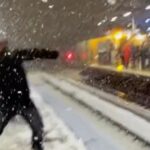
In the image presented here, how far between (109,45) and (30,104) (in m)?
22.1

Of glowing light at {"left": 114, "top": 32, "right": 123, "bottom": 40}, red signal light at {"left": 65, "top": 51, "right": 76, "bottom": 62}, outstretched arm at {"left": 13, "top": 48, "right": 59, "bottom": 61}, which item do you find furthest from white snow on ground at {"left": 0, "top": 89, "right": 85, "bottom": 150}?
red signal light at {"left": 65, "top": 51, "right": 76, "bottom": 62}

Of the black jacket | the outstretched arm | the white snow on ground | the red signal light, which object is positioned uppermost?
the outstretched arm

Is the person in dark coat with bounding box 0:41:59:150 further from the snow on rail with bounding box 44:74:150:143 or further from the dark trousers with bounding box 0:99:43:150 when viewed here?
the snow on rail with bounding box 44:74:150:143

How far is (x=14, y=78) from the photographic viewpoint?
20.3 ft

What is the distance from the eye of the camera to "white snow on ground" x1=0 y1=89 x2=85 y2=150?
282 inches

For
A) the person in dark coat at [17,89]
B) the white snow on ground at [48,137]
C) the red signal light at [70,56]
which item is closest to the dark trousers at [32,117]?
the person in dark coat at [17,89]

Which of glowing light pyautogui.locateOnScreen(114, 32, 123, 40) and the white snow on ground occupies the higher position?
glowing light pyautogui.locateOnScreen(114, 32, 123, 40)

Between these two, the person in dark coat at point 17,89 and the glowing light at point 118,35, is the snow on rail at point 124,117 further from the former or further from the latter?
the glowing light at point 118,35

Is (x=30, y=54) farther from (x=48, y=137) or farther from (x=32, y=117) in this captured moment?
(x=48, y=137)

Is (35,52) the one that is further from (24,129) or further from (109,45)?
(109,45)

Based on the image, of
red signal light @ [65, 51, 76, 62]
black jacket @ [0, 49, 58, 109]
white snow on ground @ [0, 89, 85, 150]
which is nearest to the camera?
black jacket @ [0, 49, 58, 109]

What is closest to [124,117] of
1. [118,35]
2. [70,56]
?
[118,35]

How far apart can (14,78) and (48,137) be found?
198 cm

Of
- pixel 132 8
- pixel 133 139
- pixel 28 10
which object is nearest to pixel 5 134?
pixel 133 139
